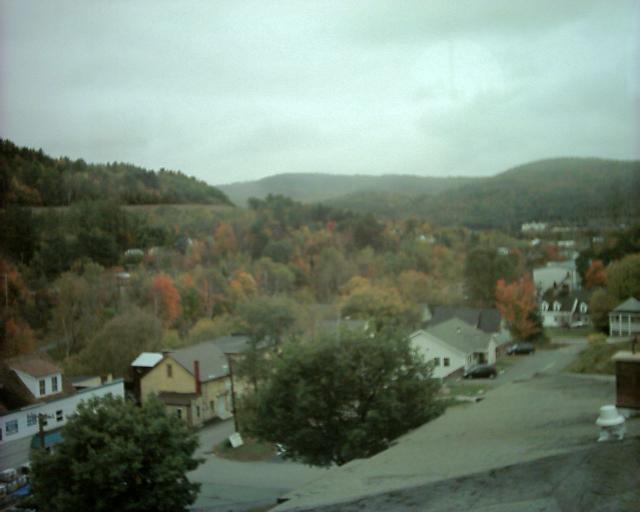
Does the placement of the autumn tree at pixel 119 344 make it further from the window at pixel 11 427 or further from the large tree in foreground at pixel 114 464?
the large tree in foreground at pixel 114 464

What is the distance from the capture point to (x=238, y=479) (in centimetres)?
477

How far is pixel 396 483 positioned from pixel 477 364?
153 inches

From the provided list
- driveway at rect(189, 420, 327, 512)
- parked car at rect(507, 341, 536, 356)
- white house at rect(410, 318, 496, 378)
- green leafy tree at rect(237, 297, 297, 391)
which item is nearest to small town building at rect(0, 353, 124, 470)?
driveway at rect(189, 420, 327, 512)

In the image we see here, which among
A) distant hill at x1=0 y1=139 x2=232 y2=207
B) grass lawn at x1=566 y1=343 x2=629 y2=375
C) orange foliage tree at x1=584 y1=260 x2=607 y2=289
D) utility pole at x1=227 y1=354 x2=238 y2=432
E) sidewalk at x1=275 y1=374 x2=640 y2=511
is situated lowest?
utility pole at x1=227 y1=354 x2=238 y2=432

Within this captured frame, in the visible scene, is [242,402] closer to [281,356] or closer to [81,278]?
[281,356]

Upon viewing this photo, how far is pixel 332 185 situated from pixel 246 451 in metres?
2.90

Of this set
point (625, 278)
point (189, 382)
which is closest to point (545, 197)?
point (625, 278)

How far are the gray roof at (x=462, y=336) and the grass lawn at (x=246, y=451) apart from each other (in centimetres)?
188

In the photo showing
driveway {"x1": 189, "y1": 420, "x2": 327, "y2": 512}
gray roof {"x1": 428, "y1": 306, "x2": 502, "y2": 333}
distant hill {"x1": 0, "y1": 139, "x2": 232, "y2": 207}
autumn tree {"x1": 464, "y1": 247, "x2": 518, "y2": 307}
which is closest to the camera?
driveway {"x1": 189, "y1": 420, "x2": 327, "y2": 512}

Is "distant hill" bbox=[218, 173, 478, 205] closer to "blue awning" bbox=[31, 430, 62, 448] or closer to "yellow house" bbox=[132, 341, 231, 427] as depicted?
"yellow house" bbox=[132, 341, 231, 427]

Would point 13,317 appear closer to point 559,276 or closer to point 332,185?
point 332,185

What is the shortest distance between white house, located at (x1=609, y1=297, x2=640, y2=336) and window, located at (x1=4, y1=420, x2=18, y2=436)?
14.6ft

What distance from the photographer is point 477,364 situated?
5.52m

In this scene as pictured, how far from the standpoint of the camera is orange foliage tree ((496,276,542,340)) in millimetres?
5465
